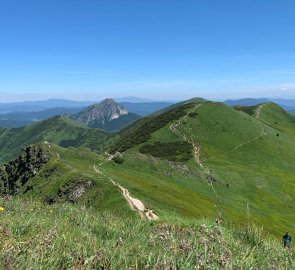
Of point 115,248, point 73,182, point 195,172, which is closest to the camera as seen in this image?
point 115,248

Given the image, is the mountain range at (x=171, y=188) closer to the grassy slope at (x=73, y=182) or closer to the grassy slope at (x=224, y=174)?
the grassy slope at (x=73, y=182)

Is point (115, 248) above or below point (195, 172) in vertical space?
above

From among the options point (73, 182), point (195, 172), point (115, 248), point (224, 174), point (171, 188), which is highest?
point (115, 248)

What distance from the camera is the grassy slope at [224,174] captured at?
2842 inches

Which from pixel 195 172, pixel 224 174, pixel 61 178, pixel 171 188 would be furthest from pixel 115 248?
pixel 224 174

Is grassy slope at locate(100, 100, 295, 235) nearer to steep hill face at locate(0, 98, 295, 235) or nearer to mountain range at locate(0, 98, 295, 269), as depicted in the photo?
steep hill face at locate(0, 98, 295, 235)

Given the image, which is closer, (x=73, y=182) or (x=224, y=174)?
(x=73, y=182)

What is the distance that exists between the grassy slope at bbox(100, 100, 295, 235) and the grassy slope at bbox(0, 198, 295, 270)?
1303 inches

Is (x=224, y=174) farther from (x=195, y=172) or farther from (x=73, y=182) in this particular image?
(x=73, y=182)

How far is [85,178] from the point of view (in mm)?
62312

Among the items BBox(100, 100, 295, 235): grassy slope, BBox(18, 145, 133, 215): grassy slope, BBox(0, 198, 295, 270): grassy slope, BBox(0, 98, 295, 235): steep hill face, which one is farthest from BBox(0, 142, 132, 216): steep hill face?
BBox(0, 198, 295, 270): grassy slope

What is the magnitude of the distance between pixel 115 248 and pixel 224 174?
108 m

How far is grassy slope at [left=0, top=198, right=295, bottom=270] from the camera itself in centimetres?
596

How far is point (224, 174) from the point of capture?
113 meters
